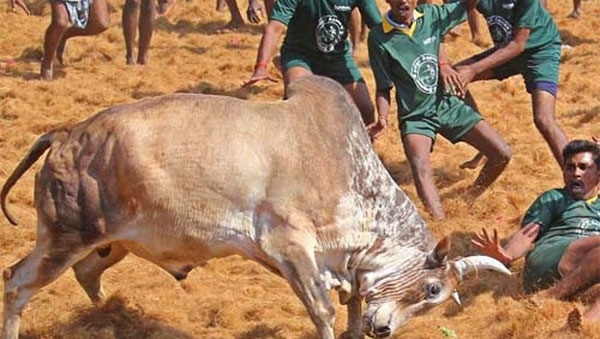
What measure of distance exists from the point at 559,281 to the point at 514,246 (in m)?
0.33

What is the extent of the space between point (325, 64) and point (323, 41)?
168 millimetres

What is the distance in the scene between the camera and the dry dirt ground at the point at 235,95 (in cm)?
693

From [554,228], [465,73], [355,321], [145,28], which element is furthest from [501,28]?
[145,28]

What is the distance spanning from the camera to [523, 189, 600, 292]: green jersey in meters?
7.09

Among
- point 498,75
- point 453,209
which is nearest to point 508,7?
point 498,75

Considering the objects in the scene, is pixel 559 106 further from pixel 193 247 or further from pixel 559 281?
pixel 193 247

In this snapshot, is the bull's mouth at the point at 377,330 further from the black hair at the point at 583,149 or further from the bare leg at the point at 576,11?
the bare leg at the point at 576,11

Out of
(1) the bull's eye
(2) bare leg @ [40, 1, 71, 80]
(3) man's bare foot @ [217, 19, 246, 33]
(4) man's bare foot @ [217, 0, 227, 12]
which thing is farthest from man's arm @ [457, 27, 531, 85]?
(4) man's bare foot @ [217, 0, 227, 12]

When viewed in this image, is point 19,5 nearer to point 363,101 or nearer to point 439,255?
point 363,101

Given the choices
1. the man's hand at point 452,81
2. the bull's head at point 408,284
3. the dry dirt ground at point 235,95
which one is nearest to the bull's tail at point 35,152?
the dry dirt ground at point 235,95

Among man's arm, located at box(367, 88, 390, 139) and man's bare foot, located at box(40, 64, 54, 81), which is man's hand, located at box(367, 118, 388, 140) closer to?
man's arm, located at box(367, 88, 390, 139)

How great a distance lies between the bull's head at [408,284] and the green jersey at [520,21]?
3102 millimetres

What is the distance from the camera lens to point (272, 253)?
6094 mm

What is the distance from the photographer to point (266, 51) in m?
8.65
